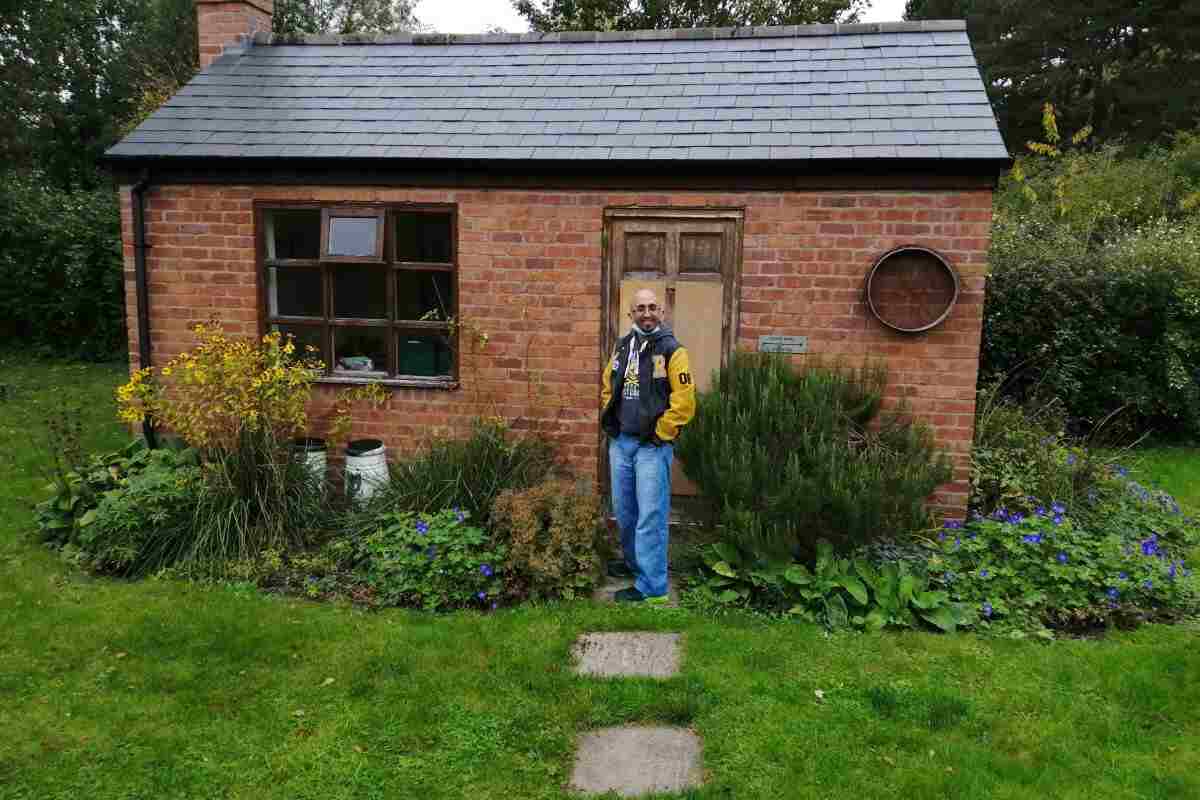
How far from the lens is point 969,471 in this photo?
6.35 metres

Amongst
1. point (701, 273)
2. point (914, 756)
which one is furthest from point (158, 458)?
point (914, 756)

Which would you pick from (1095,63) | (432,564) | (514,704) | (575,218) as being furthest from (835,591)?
(1095,63)

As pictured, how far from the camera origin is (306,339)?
24.1 ft

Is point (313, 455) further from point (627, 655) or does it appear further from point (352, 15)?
point (352, 15)

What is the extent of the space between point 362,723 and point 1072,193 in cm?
1420

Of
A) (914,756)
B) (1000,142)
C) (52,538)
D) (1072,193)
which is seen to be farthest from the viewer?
(1072,193)

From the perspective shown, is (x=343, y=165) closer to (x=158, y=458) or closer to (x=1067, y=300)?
(x=158, y=458)

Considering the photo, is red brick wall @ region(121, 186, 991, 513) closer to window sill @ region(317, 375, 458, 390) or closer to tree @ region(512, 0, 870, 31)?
window sill @ region(317, 375, 458, 390)

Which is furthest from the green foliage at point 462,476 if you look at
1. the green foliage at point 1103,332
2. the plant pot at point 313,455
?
the green foliage at point 1103,332

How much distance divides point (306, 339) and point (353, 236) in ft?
3.29

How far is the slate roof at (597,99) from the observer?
6367 millimetres

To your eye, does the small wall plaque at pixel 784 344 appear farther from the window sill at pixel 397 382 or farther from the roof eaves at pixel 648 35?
the roof eaves at pixel 648 35

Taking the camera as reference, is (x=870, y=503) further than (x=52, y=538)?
No

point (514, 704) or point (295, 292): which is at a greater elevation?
point (295, 292)
